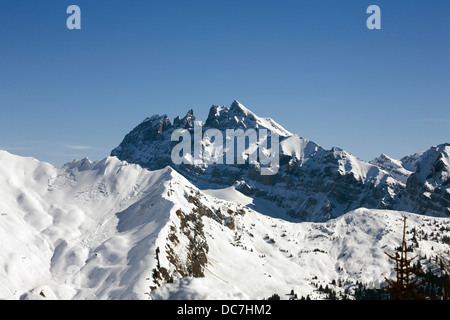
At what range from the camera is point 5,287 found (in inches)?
7859

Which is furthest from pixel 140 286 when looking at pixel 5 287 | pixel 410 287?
pixel 410 287

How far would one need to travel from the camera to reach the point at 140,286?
647ft

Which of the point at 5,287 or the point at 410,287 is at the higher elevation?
the point at 410,287
